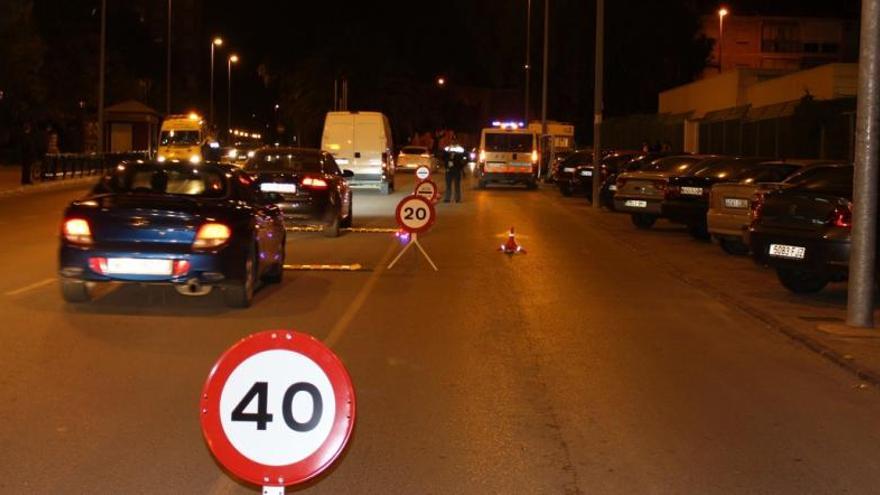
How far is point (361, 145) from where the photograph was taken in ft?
115

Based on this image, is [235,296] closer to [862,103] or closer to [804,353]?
Answer: [804,353]

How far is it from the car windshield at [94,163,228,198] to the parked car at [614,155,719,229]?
40.7ft

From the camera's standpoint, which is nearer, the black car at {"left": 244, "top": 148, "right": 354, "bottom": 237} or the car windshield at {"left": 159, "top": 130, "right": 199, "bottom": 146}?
the black car at {"left": 244, "top": 148, "right": 354, "bottom": 237}

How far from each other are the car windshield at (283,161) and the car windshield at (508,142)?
19.5 m

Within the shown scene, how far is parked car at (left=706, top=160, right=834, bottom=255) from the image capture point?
17234 mm

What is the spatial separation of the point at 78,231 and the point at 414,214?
6.13 meters

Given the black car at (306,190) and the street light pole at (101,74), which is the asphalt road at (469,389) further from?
the street light pole at (101,74)

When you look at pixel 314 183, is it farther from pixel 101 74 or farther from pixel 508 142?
pixel 101 74

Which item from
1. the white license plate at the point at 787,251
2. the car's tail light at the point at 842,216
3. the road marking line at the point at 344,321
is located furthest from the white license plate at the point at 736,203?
the road marking line at the point at 344,321

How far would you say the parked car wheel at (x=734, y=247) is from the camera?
60.7 ft

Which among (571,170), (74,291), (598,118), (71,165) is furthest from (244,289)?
(71,165)

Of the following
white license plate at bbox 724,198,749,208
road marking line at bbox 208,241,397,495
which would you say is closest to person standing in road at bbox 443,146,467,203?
road marking line at bbox 208,241,397,495

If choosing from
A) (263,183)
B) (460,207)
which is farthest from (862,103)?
(460,207)

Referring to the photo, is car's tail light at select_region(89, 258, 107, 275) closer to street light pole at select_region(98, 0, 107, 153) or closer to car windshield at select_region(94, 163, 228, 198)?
car windshield at select_region(94, 163, 228, 198)
